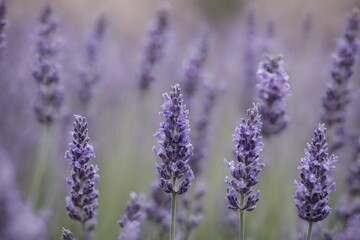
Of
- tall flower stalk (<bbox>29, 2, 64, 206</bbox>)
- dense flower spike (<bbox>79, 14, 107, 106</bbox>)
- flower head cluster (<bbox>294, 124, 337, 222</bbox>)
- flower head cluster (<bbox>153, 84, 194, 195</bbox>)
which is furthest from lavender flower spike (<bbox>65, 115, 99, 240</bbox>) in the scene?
dense flower spike (<bbox>79, 14, 107, 106</bbox>)

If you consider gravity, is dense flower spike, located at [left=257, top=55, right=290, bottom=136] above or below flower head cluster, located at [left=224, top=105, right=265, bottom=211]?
above

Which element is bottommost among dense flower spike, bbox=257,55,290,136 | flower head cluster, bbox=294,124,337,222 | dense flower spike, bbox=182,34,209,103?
flower head cluster, bbox=294,124,337,222

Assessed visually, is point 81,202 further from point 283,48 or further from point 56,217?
point 283,48

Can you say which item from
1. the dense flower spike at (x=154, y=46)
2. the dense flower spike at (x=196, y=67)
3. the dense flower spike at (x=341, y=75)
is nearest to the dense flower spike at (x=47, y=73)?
the dense flower spike at (x=154, y=46)

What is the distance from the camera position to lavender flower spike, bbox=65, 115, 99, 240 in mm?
2332

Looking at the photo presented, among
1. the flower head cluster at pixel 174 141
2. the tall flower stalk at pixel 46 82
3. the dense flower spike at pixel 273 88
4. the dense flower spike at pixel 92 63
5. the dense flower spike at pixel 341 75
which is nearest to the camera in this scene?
the flower head cluster at pixel 174 141

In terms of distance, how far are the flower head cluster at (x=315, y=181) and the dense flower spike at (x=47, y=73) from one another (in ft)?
6.79

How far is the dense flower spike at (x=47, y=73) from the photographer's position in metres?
3.70

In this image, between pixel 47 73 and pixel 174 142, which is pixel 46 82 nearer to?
pixel 47 73

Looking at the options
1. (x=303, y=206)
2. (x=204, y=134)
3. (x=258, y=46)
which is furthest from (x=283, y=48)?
(x=303, y=206)

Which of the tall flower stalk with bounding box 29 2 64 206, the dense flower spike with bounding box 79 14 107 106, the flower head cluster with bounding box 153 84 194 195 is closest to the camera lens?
the flower head cluster with bounding box 153 84 194 195

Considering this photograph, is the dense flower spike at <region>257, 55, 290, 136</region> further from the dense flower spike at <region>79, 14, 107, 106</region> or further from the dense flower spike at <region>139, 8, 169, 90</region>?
the dense flower spike at <region>79, 14, 107, 106</region>

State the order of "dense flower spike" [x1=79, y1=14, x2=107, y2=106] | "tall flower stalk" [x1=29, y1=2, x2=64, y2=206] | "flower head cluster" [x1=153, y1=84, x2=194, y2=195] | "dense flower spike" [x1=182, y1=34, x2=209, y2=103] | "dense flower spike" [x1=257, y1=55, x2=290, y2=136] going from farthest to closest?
"dense flower spike" [x1=79, y1=14, x2=107, y2=106] < "dense flower spike" [x1=182, y1=34, x2=209, y2=103] < "tall flower stalk" [x1=29, y1=2, x2=64, y2=206] < "dense flower spike" [x1=257, y1=55, x2=290, y2=136] < "flower head cluster" [x1=153, y1=84, x2=194, y2=195]

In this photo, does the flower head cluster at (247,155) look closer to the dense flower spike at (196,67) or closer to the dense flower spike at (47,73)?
the dense flower spike at (47,73)
